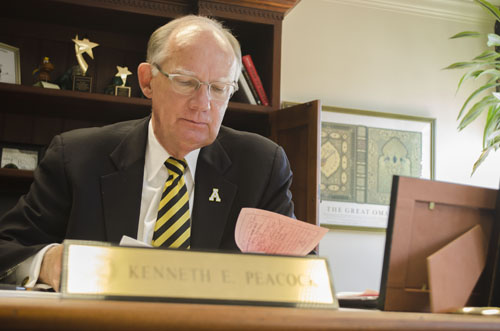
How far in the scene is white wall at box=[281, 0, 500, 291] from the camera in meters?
3.84

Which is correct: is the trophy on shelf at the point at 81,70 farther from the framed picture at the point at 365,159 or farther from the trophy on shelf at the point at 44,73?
the framed picture at the point at 365,159

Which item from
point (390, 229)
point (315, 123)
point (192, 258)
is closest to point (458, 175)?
point (315, 123)

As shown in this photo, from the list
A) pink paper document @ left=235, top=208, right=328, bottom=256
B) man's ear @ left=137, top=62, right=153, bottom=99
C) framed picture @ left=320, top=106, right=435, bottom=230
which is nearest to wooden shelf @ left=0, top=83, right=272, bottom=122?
framed picture @ left=320, top=106, right=435, bottom=230

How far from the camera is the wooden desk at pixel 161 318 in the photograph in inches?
19.4

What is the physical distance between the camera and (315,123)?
2.85m

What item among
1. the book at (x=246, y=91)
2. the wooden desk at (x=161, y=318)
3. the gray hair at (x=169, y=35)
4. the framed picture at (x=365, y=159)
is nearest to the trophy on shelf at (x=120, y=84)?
the book at (x=246, y=91)

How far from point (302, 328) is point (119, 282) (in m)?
0.22

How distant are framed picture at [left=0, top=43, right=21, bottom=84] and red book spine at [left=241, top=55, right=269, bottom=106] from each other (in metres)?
1.15

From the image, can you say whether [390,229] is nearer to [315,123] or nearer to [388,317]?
[388,317]

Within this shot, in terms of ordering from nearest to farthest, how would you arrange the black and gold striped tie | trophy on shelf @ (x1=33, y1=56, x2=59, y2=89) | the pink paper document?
the pink paper document
the black and gold striped tie
trophy on shelf @ (x1=33, y1=56, x2=59, y2=89)

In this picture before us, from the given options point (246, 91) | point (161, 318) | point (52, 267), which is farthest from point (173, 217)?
point (246, 91)

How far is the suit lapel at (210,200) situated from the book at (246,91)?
142 cm

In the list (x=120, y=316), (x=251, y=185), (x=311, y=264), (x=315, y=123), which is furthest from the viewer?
(x=315, y=123)

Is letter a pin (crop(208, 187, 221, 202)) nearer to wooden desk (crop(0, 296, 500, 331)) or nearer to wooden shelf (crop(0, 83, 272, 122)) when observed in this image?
wooden desk (crop(0, 296, 500, 331))
